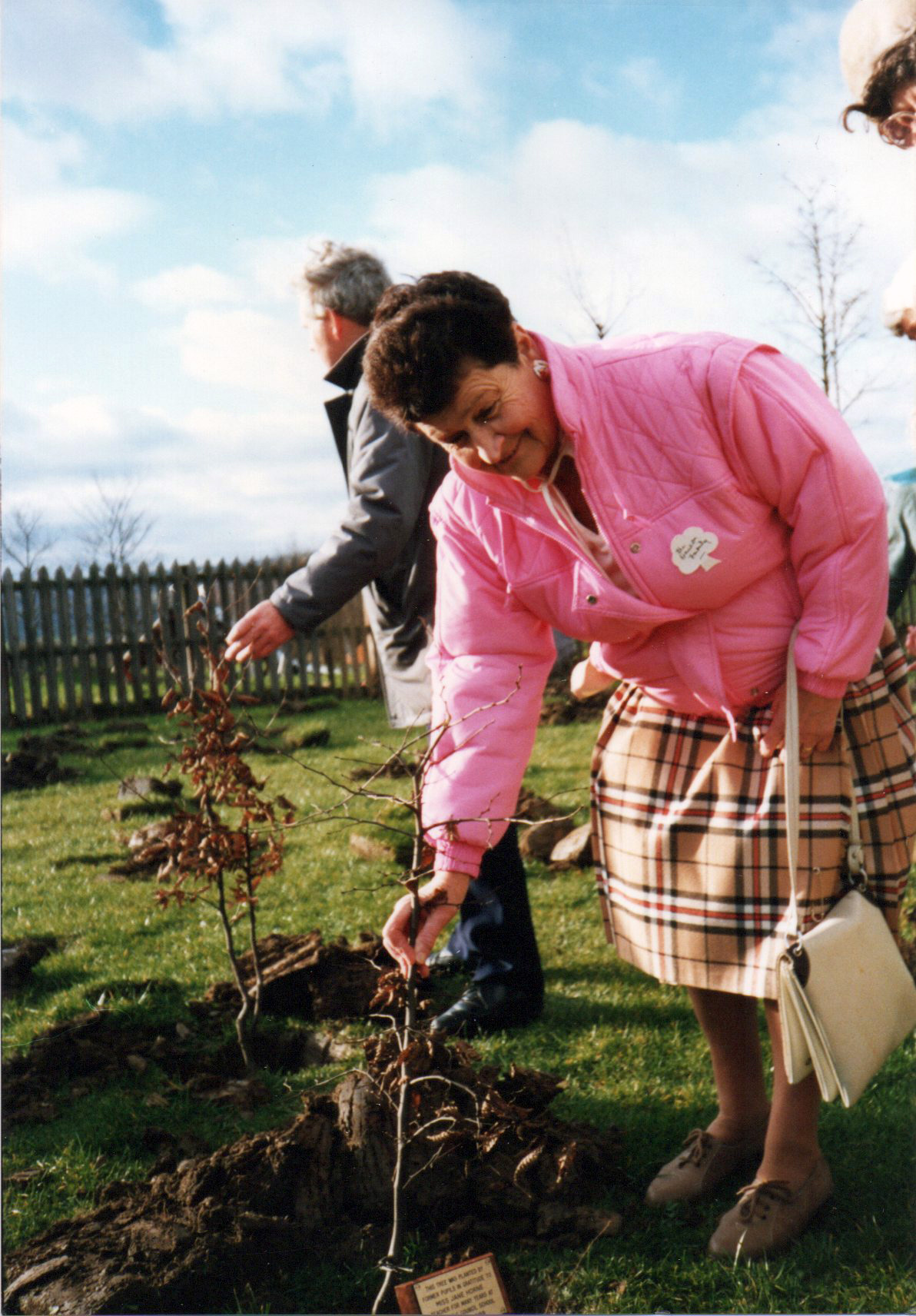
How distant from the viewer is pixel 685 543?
6.68 feet

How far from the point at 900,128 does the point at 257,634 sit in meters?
1.96

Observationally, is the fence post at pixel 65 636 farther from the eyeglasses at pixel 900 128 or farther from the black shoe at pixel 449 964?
the eyeglasses at pixel 900 128

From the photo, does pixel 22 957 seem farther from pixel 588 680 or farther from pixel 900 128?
pixel 900 128

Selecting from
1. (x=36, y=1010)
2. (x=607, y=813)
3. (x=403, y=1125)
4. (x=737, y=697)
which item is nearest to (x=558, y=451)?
(x=737, y=697)

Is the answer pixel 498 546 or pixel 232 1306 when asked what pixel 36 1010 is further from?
pixel 498 546

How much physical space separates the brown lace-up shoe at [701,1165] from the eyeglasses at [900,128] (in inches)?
86.4

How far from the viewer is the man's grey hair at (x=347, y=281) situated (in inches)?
141

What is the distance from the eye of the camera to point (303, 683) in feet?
47.8

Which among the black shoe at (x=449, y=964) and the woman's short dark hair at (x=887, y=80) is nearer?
the woman's short dark hair at (x=887, y=80)

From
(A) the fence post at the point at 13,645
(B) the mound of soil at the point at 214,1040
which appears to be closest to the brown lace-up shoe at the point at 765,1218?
(B) the mound of soil at the point at 214,1040

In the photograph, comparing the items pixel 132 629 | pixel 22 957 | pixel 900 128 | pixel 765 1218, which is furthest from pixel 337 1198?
pixel 132 629

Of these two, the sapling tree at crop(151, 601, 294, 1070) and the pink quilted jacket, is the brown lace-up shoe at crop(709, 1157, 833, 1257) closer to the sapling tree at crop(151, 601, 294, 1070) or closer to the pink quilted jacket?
the pink quilted jacket

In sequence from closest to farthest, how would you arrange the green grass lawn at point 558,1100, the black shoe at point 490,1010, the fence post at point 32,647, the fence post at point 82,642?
the green grass lawn at point 558,1100, the black shoe at point 490,1010, the fence post at point 32,647, the fence post at point 82,642

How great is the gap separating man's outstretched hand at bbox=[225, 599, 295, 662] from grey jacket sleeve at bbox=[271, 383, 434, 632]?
A: 0.72ft
